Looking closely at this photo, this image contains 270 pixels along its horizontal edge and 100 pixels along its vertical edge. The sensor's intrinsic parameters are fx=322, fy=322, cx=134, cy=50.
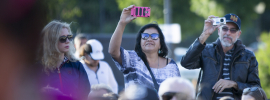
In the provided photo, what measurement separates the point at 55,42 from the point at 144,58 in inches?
35.9

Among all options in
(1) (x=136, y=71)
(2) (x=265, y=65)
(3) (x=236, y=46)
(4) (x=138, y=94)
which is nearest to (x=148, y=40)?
(1) (x=136, y=71)

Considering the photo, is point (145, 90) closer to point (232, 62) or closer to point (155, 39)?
point (155, 39)

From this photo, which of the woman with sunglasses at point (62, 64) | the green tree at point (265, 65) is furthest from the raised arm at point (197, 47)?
the green tree at point (265, 65)

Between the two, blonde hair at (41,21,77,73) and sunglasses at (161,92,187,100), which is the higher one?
blonde hair at (41,21,77,73)

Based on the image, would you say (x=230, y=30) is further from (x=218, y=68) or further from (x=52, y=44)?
(x=52, y=44)

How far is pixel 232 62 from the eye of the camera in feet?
11.5

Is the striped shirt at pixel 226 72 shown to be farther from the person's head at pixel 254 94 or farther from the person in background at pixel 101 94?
the person in background at pixel 101 94

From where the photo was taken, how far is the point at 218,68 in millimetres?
3500

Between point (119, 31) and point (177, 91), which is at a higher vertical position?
point (119, 31)

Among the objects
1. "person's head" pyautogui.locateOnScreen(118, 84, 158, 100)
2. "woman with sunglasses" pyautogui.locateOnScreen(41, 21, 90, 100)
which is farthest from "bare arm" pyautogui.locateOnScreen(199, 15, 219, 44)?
"person's head" pyautogui.locateOnScreen(118, 84, 158, 100)

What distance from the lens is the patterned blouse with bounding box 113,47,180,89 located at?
3.03 m

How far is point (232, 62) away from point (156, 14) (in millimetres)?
12423

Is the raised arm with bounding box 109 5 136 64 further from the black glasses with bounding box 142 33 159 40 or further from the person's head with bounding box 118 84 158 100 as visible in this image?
the person's head with bounding box 118 84 158 100

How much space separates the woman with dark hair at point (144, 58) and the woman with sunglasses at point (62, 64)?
44cm
